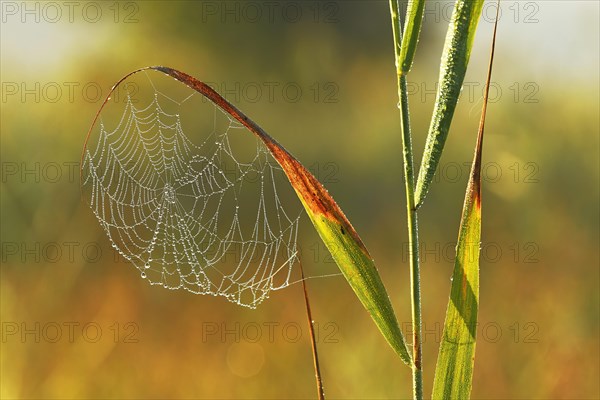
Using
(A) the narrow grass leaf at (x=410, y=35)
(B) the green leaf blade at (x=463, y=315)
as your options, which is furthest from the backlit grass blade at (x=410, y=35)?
(B) the green leaf blade at (x=463, y=315)

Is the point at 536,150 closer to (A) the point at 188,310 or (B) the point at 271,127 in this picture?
(B) the point at 271,127

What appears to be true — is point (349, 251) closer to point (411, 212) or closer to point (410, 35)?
point (411, 212)

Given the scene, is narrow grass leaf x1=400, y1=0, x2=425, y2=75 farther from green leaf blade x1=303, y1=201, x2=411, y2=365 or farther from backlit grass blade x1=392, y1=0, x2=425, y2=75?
green leaf blade x1=303, y1=201, x2=411, y2=365

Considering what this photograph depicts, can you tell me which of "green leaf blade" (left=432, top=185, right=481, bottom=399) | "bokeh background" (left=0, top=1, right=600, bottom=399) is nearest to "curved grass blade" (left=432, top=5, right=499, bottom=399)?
"green leaf blade" (left=432, top=185, right=481, bottom=399)

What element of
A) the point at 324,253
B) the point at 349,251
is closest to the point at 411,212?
the point at 349,251

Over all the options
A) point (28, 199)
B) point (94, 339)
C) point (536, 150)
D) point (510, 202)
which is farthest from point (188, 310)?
point (536, 150)
